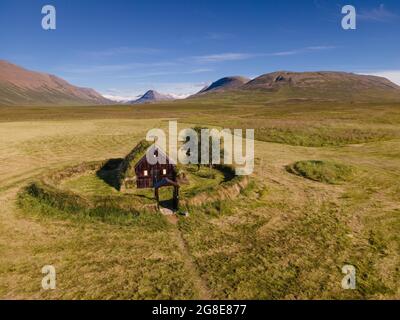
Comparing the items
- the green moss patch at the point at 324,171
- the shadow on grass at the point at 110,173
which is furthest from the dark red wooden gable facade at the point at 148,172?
the green moss patch at the point at 324,171

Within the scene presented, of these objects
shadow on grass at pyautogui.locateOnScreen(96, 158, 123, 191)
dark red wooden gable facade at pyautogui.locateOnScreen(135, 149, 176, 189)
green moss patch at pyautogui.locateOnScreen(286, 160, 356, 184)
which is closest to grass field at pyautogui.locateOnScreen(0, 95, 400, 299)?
green moss patch at pyautogui.locateOnScreen(286, 160, 356, 184)

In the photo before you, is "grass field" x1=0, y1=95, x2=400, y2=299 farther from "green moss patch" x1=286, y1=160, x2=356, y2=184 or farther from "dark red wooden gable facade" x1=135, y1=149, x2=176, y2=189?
"dark red wooden gable facade" x1=135, y1=149, x2=176, y2=189

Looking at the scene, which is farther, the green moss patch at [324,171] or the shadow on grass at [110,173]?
the green moss patch at [324,171]

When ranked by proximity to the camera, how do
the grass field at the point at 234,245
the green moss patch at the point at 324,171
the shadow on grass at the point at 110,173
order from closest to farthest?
the grass field at the point at 234,245
the shadow on grass at the point at 110,173
the green moss patch at the point at 324,171

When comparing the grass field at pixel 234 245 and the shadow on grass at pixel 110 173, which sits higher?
the shadow on grass at pixel 110 173

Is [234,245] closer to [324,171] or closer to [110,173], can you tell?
[324,171]

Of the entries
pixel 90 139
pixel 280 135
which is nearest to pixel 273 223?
pixel 280 135

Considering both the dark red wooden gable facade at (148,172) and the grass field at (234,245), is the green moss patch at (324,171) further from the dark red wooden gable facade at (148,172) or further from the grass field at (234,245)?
the dark red wooden gable facade at (148,172)
